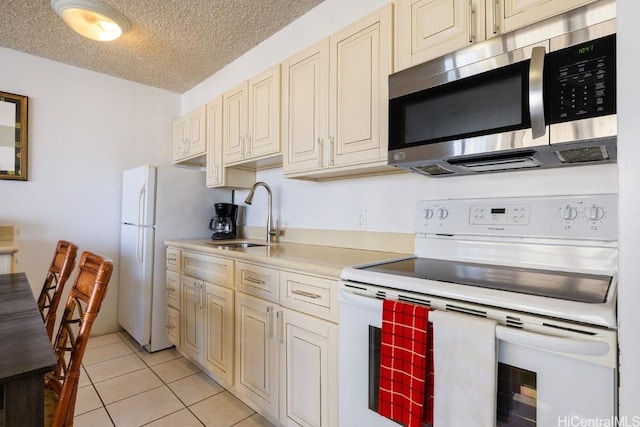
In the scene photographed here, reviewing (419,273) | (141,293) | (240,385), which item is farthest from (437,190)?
(141,293)

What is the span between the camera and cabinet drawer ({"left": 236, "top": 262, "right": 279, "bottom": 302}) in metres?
1.58

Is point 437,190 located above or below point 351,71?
below

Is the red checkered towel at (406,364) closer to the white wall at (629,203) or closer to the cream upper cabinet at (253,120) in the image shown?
the white wall at (629,203)

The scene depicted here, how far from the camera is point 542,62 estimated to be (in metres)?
1.00

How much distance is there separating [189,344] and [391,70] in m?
2.12

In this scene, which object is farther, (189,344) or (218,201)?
(218,201)

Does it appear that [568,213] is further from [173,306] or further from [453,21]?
[173,306]

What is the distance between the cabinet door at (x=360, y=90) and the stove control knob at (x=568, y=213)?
0.71m

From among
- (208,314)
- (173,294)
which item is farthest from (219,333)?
(173,294)

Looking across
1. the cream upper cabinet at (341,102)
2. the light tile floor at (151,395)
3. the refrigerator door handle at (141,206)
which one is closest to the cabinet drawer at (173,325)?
the light tile floor at (151,395)

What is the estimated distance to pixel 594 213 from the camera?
3.76ft

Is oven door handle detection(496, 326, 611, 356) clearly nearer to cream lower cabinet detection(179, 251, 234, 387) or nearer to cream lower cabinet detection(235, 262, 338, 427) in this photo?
cream lower cabinet detection(235, 262, 338, 427)

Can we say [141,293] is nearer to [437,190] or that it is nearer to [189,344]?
[189,344]

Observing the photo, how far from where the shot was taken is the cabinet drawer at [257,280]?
158 centimetres
